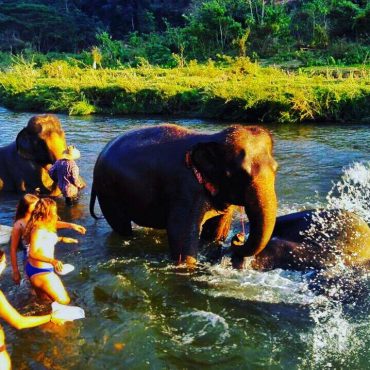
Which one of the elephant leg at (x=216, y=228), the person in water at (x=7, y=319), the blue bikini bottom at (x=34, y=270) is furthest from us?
the elephant leg at (x=216, y=228)

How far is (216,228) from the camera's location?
601 cm

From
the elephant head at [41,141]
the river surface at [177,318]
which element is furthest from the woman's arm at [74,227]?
the elephant head at [41,141]

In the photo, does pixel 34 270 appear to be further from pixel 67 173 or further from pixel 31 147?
pixel 31 147

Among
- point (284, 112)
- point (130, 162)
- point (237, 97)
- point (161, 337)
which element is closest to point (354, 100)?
point (284, 112)

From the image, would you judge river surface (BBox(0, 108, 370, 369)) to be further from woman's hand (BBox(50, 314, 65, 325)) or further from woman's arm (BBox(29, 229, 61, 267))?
woman's arm (BBox(29, 229, 61, 267))

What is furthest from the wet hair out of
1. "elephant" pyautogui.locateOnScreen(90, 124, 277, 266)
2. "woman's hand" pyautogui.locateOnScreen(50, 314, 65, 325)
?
"woman's hand" pyautogui.locateOnScreen(50, 314, 65, 325)

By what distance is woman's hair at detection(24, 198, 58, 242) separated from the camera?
4949mm

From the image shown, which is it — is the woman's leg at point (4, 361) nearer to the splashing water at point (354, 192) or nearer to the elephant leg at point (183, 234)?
the elephant leg at point (183, 234)

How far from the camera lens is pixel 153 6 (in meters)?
58.4

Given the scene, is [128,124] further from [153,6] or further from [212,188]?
[153,6]

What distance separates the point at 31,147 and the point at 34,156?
0.15 meters

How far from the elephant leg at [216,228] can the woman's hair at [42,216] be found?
1698 millimetres

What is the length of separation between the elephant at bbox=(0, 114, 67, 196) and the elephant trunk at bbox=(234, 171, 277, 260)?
427 cm

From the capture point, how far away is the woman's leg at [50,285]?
507 centimetres
